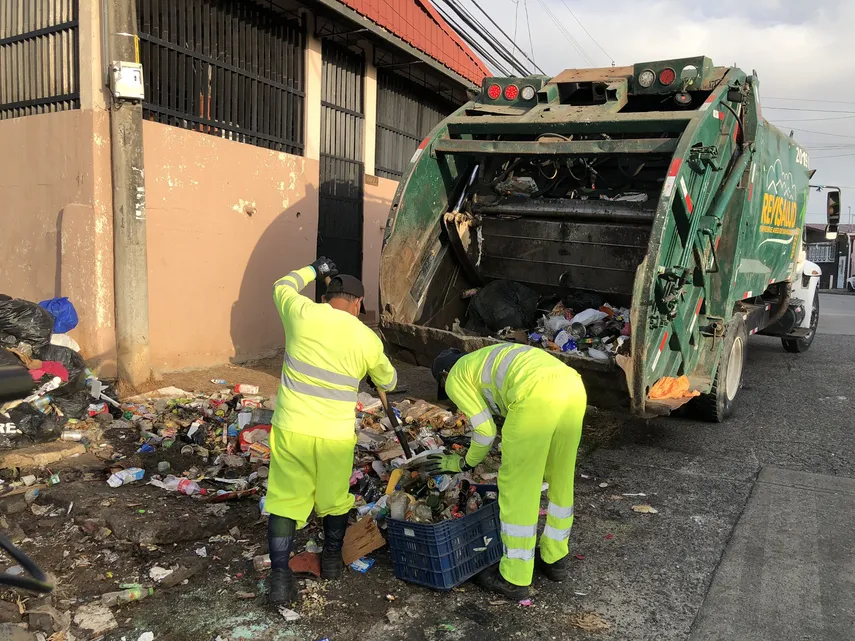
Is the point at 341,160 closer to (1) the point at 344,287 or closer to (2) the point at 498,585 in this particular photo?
(1) the point at 344,287

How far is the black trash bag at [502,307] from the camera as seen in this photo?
17.4 feet

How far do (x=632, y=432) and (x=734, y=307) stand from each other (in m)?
1.28

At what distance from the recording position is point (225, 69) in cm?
648

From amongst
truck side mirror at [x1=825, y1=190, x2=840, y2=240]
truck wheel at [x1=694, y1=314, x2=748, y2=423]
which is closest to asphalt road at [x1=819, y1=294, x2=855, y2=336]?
truck side mirror at [x1=825, y1=190, x2=840, y2=240]

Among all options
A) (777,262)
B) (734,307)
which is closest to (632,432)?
(734,307)

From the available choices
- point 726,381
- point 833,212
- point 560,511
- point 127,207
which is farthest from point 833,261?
point 560,511

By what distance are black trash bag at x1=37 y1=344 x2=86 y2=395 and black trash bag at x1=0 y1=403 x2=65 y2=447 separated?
1.02 ft

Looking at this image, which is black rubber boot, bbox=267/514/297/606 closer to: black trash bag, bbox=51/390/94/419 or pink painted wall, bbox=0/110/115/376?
black trash bag, bbox=51/390/94/419

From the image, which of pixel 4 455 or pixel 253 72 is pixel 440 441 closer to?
pixel 4 455

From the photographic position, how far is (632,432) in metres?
5.19

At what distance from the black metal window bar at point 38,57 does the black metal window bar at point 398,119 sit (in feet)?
13.6

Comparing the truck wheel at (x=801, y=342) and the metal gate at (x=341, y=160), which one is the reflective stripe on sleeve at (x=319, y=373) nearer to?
the metal gate at (x=341, y=160)

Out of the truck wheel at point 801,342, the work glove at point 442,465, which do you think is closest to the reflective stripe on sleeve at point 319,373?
the work glove at point 442,465

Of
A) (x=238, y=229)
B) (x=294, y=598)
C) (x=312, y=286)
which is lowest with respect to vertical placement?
(x=294, y=598)
